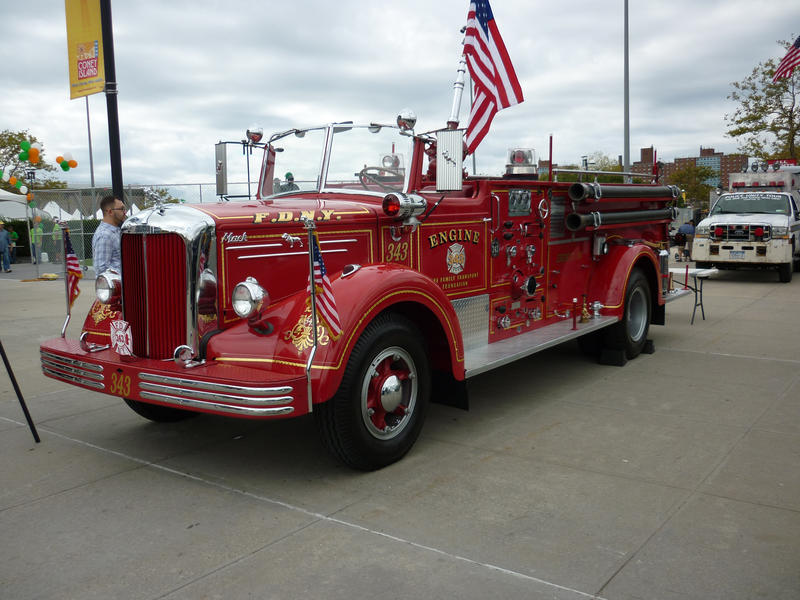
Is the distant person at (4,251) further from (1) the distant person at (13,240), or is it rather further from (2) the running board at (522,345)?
(2) the running board at (522,345)

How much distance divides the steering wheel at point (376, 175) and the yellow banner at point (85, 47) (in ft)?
12.2

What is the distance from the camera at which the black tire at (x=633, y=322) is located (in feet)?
23.3

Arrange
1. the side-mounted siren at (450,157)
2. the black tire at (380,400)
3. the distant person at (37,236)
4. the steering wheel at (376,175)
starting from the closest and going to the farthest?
the black tire at (380,400)
the side-mounted siren at (450,157)
the steering wheel at (376,175)
the distant person at (37,236)

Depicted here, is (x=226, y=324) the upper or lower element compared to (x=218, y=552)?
upper

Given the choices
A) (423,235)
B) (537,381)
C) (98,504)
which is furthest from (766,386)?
(98,504)

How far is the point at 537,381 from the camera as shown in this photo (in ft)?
21.4

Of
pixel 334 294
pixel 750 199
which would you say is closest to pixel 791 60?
pixel 750 199

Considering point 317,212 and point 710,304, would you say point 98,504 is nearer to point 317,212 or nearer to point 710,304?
point 317,212

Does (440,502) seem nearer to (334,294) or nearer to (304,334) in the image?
(304,334)

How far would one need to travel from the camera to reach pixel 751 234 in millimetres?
14648

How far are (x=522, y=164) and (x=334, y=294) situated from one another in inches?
120

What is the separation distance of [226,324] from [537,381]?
3.38 meters

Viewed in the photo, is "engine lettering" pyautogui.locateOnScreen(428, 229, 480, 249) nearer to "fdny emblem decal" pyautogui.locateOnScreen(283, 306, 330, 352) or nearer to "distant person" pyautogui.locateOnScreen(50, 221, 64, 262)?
"fdny emblem decal" pyautogui.locateOnScreen(283, 306, 330, 352)

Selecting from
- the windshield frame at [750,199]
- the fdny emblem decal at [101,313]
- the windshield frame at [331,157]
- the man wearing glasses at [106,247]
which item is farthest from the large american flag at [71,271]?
the windshield frame at [750,199]
